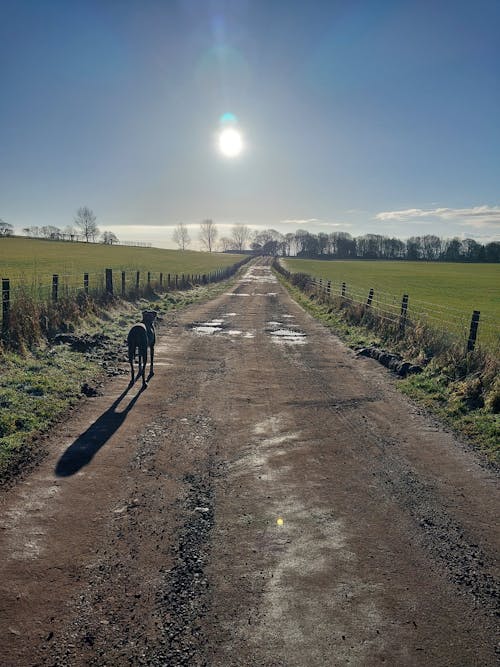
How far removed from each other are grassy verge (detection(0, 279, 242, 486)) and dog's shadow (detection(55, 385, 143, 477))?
1.25 ft

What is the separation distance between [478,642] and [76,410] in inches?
250

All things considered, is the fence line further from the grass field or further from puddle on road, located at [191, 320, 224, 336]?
the grass field

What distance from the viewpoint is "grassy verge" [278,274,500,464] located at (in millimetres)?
7289

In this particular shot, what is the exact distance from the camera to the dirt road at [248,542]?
3080 millimetres

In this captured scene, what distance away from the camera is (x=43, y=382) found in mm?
8336

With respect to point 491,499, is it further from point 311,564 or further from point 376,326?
point 376,326

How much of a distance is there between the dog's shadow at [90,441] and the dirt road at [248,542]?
31 mm

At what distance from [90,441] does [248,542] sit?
123 inches

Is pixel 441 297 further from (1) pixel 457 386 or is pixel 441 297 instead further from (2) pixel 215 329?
(1) pixel 457 386

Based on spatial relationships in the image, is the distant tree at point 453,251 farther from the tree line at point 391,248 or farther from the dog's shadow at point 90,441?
the dog's shadow at point 90,441

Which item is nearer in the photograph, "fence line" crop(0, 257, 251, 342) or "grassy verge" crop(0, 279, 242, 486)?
"grassy verge" crop(0, 279, 242, 486)

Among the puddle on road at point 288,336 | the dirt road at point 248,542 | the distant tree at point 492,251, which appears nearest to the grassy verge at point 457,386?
the dirt road at point 248,542

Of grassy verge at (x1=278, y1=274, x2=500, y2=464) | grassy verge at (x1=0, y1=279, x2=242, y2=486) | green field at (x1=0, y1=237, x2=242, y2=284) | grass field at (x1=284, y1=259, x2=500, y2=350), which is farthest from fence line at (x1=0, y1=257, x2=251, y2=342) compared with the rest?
grass field at (x1=284, y1=259, x2=500, y2=350)

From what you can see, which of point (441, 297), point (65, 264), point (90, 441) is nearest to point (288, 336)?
point (90, 441)
